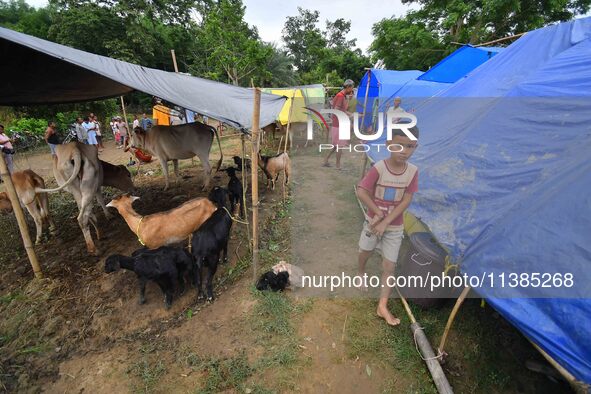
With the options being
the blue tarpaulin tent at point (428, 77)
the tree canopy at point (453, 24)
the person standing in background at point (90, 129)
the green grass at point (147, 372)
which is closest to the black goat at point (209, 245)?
the green grass at point (147, 372)

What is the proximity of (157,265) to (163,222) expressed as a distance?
32.6 inches

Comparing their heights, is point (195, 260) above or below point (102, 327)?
above

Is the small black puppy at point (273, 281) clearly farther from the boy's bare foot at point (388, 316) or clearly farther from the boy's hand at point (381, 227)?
the boy's hand at point (381, 227)

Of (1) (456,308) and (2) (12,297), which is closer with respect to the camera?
(1) (456,308)

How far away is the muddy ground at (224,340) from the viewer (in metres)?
2.58

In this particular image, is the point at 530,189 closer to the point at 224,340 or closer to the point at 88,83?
the point at 224,340

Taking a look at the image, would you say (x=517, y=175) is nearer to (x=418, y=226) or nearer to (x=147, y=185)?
(x=418, y=226)

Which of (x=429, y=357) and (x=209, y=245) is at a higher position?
(x=209, y=245)

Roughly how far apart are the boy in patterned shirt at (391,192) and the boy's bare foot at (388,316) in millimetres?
14

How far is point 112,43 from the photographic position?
21.9 m

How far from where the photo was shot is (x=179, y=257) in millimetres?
3395

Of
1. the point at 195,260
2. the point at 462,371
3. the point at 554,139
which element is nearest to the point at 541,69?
the point at 554,139

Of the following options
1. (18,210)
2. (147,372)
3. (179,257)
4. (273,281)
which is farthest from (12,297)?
(273,281)

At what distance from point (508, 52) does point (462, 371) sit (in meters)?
4.31
